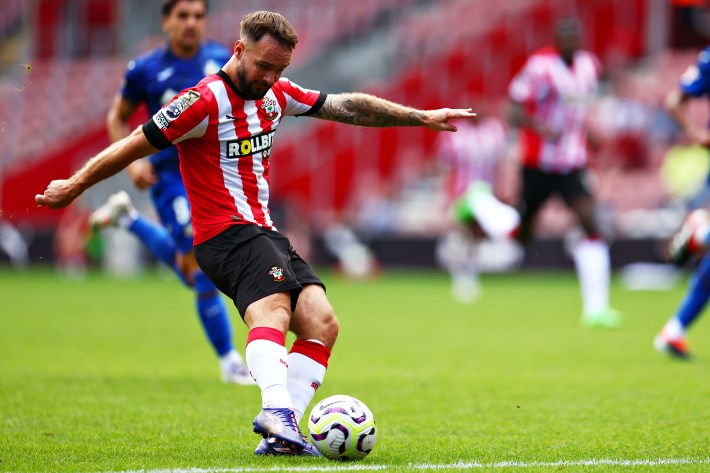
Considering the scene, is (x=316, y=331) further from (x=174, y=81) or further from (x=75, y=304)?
(x=75, y=304)

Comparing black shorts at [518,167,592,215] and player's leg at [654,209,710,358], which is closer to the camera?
player's leg at [654,209,710,358]

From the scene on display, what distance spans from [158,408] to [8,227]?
21402 mm

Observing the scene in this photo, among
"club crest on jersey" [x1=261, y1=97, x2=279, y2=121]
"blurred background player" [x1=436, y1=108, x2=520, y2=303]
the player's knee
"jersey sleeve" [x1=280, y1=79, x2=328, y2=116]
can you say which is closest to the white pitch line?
the player's knee

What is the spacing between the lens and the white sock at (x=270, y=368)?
514cm

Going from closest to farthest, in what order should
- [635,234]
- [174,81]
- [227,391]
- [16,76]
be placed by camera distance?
[227,391]
[174,81]
[635,234]
[16,76]

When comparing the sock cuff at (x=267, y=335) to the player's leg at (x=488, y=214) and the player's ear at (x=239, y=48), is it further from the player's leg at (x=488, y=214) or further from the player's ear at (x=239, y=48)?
the player's leg at (x=488, y=214)

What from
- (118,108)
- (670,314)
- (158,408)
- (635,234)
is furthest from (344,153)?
(158,408)

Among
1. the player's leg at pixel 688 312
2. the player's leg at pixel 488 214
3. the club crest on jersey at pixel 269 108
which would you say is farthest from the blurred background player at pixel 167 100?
the player's leg at pixel 488 214

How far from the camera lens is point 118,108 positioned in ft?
26.7

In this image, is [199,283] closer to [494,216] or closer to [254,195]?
[254,195]

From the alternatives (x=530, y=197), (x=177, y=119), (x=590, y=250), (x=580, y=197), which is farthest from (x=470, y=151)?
(x=177, y=119)

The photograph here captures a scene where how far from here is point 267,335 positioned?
17.1 feet

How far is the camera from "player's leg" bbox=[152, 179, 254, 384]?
310 inches

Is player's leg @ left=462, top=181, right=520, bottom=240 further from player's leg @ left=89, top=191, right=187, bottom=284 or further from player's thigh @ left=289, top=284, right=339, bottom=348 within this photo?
player's thigh @ left=289, top=284, right=339, bottom=348
